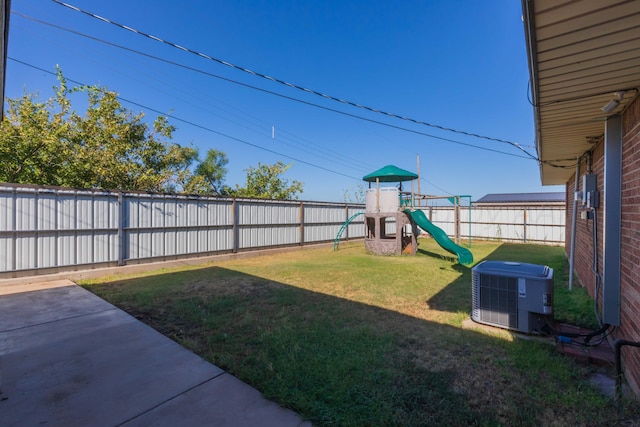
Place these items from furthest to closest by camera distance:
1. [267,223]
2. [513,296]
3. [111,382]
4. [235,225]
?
1. [267,223]
2. [235,225]
3. [513,296]
4. [111,382]

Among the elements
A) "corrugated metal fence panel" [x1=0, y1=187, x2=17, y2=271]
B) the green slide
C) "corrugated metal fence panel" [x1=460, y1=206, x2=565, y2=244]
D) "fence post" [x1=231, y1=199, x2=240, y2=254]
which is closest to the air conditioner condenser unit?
the green slide

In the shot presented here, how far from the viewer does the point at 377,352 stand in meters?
2.97

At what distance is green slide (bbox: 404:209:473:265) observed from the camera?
28.7 ft

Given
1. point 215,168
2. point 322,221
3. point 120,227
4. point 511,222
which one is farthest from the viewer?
point 215,168

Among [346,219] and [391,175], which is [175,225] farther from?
[346,219]

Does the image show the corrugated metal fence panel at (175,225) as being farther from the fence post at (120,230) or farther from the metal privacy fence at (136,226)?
the fence post at (120,230)

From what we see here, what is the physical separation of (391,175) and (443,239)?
3.62 m

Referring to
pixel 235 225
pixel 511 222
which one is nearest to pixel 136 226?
pixel 235 225

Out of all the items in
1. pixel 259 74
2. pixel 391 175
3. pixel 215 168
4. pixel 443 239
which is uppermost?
pixel 215 168

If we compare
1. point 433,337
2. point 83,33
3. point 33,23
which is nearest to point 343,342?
point 433,337

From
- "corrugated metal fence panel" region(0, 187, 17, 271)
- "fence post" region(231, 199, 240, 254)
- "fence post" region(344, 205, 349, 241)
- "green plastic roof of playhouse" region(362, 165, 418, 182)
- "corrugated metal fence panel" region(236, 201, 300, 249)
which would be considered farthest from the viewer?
"fence post" region(344, 205, 349, 241)

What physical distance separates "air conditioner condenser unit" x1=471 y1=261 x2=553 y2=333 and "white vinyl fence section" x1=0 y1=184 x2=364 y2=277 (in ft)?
26.8

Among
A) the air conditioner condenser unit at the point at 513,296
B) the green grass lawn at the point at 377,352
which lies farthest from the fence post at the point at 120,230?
the air conditioner condenser unit at the point at 513,296

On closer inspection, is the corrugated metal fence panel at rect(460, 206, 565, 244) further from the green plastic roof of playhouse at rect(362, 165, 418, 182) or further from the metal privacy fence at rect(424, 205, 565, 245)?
the green plastic roof of playhouse at rect(362, 165, 418, 182)
